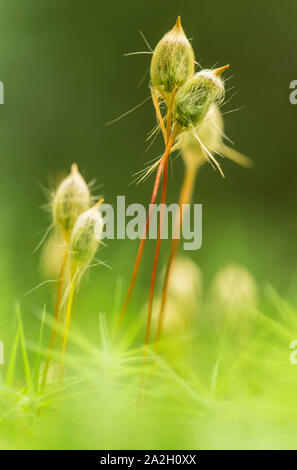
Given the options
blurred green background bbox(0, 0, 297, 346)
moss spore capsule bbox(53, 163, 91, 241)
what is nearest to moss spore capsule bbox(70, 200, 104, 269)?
moss spore capsule bbox(53, 163, 91, 241)

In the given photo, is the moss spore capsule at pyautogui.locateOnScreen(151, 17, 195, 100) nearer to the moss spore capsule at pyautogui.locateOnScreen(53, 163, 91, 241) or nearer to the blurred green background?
the moss spore capsule at pyautogui.locateOnScreen(53, 163, 91, 241)

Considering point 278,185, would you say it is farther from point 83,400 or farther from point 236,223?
point 83,400

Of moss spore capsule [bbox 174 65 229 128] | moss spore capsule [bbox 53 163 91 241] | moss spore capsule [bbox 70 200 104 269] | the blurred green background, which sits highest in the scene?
the blurred green background

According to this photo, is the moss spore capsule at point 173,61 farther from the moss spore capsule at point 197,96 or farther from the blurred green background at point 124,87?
the blurred green background at point 124,87

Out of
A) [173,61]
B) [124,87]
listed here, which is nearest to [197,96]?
[173,61]

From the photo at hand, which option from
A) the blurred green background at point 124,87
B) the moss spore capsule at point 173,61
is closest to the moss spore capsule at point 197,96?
the moss spore capsule at point 173,61
